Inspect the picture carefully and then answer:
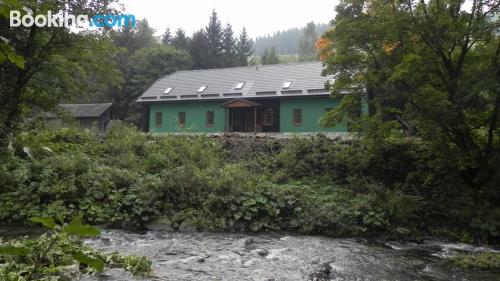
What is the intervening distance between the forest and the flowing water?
70cm

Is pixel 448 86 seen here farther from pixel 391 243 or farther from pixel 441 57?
pixel 391 243

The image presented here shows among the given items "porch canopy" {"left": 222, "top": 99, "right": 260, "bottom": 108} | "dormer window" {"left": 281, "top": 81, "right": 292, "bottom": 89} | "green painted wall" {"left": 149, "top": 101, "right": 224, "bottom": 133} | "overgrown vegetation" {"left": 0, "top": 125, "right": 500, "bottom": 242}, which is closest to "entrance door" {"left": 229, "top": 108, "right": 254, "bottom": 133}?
"green painted wall" {"left": 149, "top": 101, "right": 224, "bottom": 133}

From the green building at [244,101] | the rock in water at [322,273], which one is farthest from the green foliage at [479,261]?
the green building at [244,101]

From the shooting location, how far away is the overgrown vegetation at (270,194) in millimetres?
10195

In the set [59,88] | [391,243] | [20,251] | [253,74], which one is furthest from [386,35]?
[253,74]

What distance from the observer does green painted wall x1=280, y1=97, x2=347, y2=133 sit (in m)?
26.9

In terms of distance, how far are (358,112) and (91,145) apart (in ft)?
33.5

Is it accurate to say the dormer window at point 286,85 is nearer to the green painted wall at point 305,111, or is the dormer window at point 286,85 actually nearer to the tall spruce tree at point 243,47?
the green painted wall at point 305,111

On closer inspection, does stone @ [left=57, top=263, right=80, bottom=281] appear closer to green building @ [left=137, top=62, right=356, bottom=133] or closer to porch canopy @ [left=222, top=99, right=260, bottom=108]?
green building @ [left=137, top=62, right=356, bottom=133]

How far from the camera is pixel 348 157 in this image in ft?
44.7

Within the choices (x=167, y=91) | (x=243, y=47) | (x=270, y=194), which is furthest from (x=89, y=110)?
(x=270, y=194)

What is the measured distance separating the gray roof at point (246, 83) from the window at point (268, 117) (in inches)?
53.8

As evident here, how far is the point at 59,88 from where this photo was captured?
13.2 metres

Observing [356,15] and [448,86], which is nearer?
[448,86]
